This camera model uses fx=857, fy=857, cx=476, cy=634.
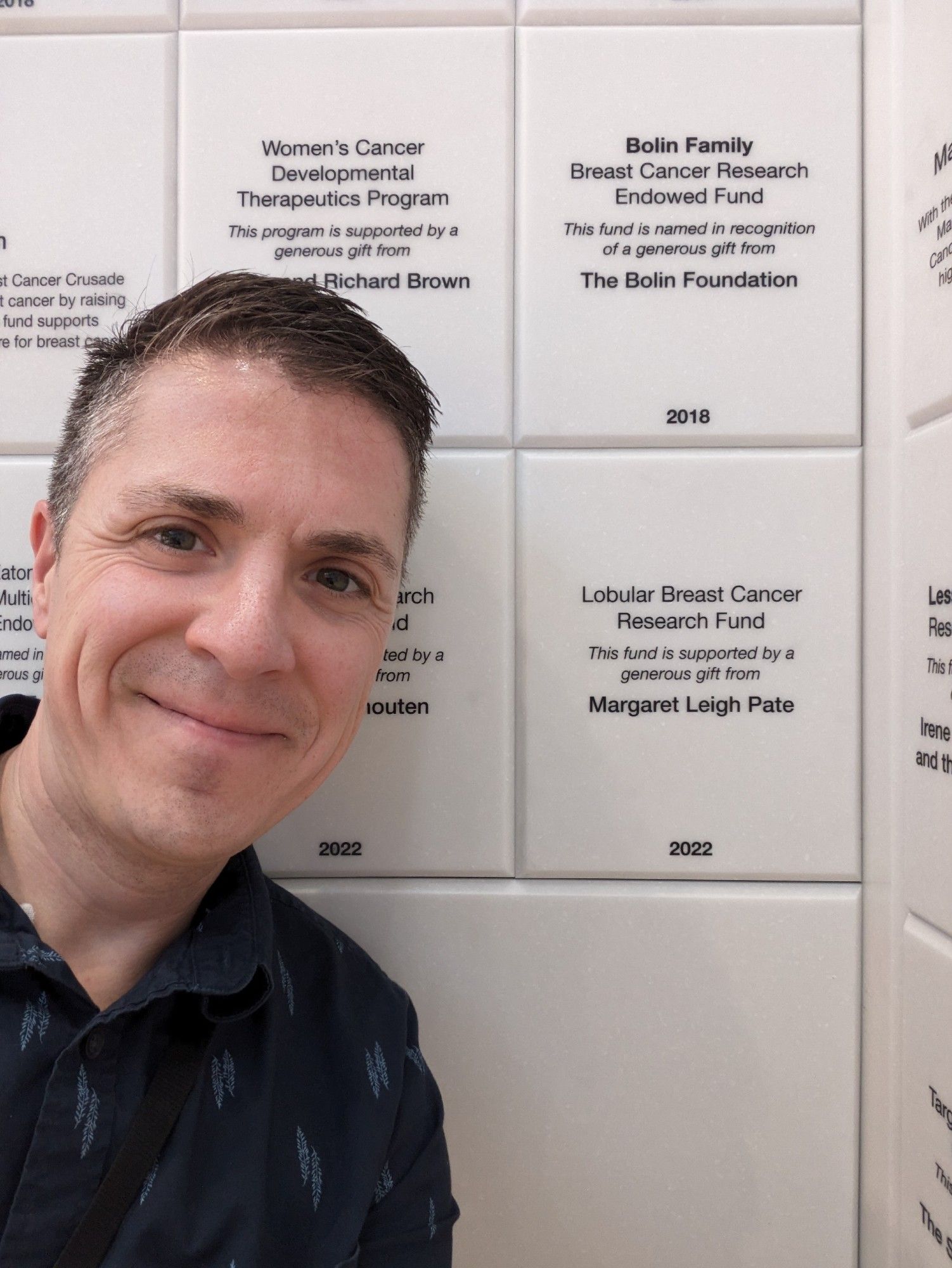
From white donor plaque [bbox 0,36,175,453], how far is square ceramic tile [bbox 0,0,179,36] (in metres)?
0.01

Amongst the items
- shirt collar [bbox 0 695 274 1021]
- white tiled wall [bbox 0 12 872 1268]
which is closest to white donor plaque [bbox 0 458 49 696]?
white tiled wall [bbox 0 12 872 1268]

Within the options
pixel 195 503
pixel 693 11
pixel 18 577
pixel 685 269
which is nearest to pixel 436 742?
pixel 195 503

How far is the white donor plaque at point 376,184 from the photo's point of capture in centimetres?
108

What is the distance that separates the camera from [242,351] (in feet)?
2.61

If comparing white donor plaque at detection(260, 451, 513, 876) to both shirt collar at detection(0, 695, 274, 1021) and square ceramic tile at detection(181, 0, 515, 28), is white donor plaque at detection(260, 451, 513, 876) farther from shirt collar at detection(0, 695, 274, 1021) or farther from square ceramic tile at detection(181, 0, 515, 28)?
square ceramic tile at detection(181, 0, 515, 28)

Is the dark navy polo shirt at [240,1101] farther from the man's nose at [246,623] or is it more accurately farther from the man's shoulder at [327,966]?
the man's nose at [246,623]

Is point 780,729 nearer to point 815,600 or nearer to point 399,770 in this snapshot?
point 815,600

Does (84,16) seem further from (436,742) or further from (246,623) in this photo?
(436,742)

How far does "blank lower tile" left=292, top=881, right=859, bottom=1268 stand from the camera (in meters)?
1.09

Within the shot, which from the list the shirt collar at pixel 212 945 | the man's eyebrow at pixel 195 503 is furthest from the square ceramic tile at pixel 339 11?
the shirt collar at pixel 212 945

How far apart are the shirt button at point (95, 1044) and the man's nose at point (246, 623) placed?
1.11 feet

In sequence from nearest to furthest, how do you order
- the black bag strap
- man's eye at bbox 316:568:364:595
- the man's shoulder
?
1. the black bag strap
2. man's eye at bbox 316:568:364:595
3. the man's shoulder

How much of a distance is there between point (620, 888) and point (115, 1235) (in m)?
0.65

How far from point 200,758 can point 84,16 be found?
99 centimetres
